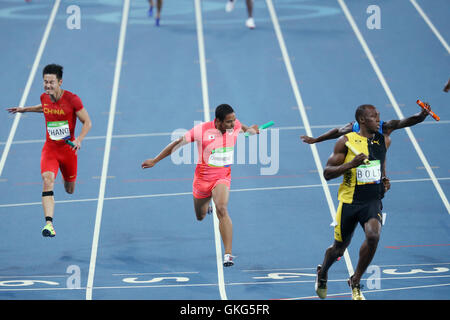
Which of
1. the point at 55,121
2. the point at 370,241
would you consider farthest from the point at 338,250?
the point at 55,121

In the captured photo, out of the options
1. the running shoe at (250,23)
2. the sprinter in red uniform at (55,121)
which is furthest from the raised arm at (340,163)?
the running shoe at (250,23)

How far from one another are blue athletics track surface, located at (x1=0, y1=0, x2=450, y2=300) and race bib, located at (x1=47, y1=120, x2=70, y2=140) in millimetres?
1477

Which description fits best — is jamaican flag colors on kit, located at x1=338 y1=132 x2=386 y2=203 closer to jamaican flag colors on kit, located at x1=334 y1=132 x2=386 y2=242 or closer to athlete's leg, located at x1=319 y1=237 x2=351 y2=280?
jamaican flag colors on kit, located at x1=334 y1=132 x2=386 y2=242

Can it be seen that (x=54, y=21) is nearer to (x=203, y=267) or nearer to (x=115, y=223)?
(x=115, y=223)

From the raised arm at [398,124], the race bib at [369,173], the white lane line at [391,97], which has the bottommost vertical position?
the race bib at [369,173]

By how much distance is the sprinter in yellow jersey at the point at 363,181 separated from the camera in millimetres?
6527

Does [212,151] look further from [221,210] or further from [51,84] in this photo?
[51,84]

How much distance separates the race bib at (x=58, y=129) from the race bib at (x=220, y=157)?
1.68 metres

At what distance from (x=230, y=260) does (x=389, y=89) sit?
22.2ft

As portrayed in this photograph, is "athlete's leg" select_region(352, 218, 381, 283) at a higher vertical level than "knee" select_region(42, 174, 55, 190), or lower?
lower

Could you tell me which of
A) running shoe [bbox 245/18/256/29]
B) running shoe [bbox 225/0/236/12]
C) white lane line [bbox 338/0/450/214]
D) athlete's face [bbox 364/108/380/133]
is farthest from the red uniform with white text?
running shoe [bbox 225/0/236/12]

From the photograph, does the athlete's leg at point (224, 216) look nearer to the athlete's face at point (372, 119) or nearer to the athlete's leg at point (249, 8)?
the athlete's face at point (372, 119)

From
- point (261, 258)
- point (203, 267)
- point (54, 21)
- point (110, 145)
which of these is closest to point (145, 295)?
point (203, 267)

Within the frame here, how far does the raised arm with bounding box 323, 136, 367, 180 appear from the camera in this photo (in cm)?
624
